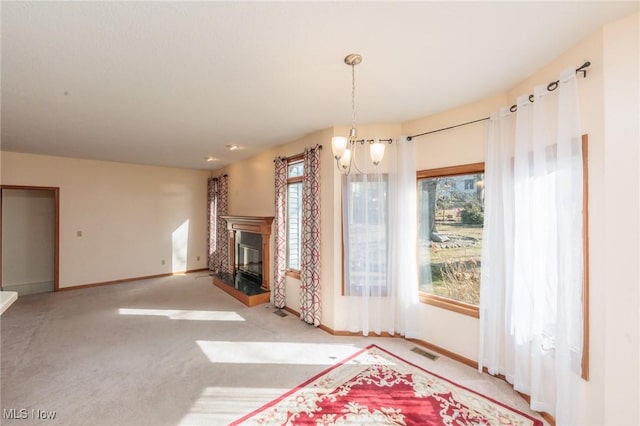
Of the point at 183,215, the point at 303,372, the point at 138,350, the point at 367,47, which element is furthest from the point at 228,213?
the point at 367,47

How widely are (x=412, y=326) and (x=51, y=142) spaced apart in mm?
6062

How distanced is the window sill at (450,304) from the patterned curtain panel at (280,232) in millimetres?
2253

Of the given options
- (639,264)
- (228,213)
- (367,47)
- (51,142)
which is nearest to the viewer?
(639,264)

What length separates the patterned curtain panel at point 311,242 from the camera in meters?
3.77

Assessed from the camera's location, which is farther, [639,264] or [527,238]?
[527,238]

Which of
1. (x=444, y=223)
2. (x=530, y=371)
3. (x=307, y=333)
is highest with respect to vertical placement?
(x=444, y=223)

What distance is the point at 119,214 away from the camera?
19.7 ft

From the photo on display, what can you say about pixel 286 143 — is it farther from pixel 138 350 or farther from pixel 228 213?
pixel 138 350

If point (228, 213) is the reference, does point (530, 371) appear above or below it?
Result: below

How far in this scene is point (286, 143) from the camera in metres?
4.51

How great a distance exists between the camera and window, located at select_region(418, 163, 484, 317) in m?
2.86

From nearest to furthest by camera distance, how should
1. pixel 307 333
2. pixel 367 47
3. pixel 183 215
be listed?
pixel 367 47 → pixel 307 333 → pixel 183 215

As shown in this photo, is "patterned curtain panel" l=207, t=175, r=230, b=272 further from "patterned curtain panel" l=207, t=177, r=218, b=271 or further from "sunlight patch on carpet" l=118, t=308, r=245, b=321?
"sunlight patch on carpet" l=118, t=308, r=245, b=321

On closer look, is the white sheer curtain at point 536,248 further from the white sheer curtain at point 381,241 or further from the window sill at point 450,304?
the white sheer curtain at point 381,241
